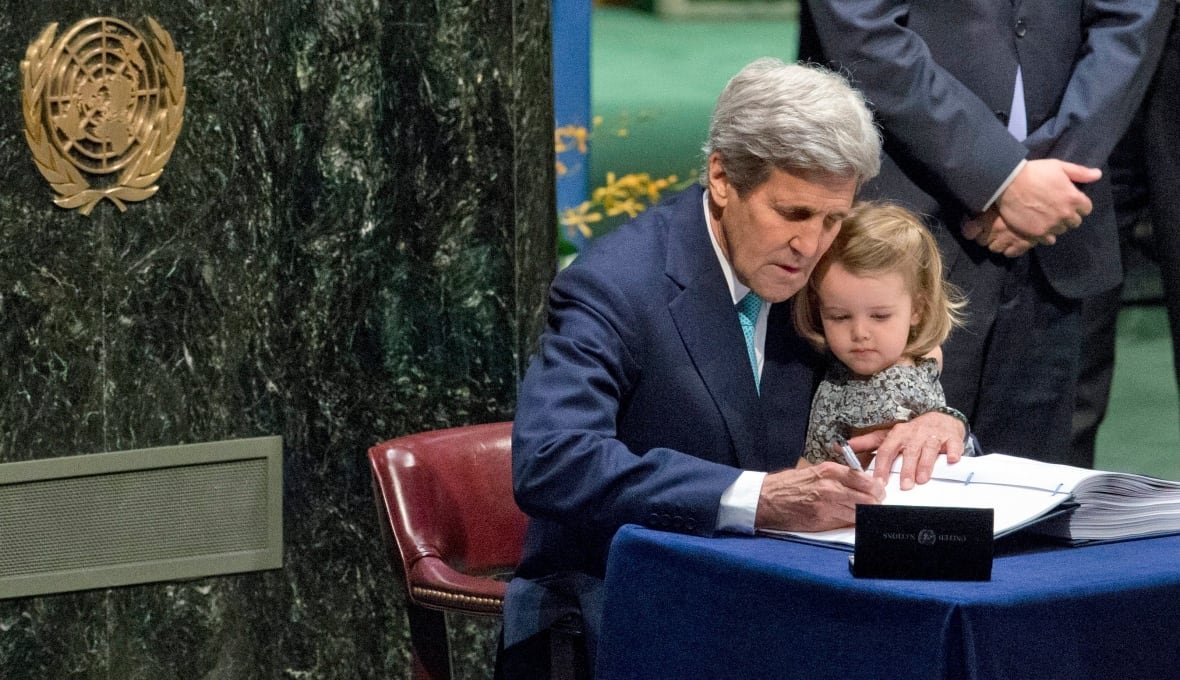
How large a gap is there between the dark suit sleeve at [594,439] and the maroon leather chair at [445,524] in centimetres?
40

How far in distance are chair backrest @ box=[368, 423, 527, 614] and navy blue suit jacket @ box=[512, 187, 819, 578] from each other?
0.60 ft

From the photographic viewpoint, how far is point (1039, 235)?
3.30 m

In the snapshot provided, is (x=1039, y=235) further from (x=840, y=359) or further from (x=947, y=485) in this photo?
(x=947, y=485)

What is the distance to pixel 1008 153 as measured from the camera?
10.7ft

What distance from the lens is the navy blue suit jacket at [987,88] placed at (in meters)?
3.23

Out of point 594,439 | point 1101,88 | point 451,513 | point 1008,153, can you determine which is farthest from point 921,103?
point 594,439

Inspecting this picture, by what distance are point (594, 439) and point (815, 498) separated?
31 cm

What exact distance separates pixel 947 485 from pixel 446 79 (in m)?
1.53

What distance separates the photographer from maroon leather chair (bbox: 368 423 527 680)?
2688 millimetres

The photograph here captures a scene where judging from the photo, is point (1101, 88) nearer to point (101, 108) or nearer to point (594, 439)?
point (594, 439)

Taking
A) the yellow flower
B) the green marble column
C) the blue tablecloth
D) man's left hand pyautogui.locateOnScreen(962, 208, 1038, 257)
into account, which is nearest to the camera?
the blue tablecloth

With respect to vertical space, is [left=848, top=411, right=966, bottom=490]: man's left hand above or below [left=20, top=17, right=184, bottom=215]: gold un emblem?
below

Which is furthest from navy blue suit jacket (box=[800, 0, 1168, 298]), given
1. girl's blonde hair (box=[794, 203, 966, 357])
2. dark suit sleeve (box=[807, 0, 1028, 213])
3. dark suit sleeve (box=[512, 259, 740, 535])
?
dark suit sleeve (box=[512, 259, 740, 535])

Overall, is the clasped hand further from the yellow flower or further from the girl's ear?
the yellow flower
